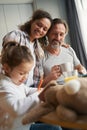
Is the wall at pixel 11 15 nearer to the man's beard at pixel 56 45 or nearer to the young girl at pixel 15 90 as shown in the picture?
the man's beard at pixel 56 45

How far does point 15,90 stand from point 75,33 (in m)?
2.40

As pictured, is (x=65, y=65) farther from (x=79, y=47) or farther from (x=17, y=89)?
(x=79, y=47)

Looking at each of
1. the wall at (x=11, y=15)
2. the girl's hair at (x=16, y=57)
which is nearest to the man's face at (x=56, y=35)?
the girl's hair at (x=16, y=57)

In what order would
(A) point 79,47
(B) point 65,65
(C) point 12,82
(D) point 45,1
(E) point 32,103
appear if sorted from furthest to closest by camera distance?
(D) point 45,1
(A) point 79,47
(B) point 65,65
(C) point 12,82
(E) point 32,103

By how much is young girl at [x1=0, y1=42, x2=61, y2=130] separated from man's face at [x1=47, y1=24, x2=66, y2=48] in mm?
672

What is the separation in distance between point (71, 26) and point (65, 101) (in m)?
2.81

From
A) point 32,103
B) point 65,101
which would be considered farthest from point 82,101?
point 32,103

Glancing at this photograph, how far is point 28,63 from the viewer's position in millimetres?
1067

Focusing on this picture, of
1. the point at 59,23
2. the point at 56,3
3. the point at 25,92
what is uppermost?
the point at 56,3

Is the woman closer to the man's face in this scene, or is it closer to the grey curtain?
the man's face

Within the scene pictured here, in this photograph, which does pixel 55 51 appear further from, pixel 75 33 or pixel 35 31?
pixel 75 33

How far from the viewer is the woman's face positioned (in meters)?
1.66

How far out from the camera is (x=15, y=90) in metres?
1.03

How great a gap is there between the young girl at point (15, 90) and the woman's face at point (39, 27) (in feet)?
1.73
